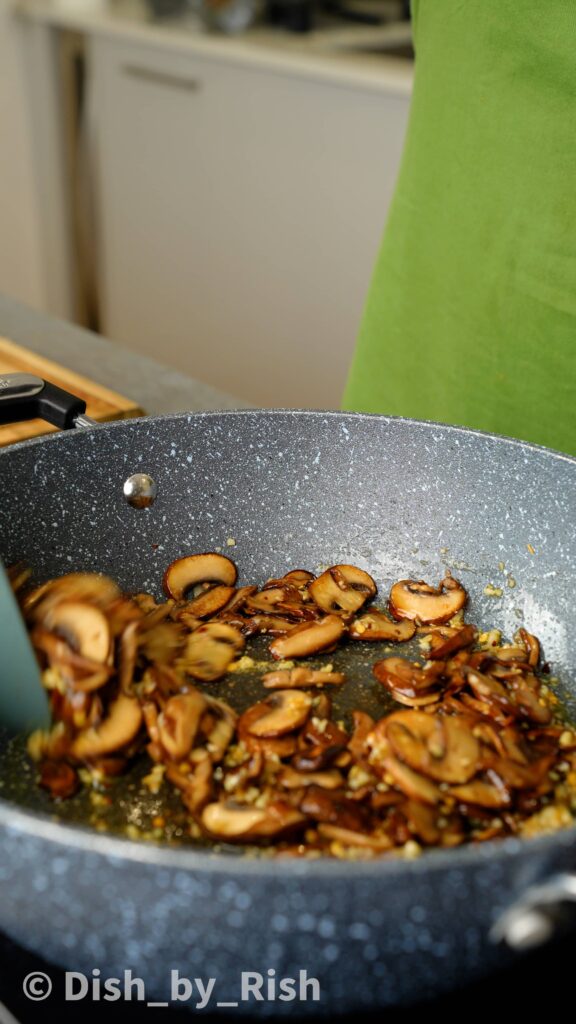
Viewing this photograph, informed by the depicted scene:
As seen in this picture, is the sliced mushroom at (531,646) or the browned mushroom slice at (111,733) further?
the sliced mushroom at (531,646)

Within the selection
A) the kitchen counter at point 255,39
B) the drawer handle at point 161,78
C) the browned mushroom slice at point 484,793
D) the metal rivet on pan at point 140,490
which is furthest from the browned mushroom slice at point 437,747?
the drawer handle at point 161,78

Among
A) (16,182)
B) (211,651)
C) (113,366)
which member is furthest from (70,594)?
(16,182)

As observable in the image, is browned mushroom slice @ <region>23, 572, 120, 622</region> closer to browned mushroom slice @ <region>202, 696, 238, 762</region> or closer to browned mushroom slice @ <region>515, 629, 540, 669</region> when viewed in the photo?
browned mushroom slice @ <region>202, 696, 238, 762</region>

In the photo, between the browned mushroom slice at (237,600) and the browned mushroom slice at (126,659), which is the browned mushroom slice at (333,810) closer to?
the browned mushroom slice at (126,659)

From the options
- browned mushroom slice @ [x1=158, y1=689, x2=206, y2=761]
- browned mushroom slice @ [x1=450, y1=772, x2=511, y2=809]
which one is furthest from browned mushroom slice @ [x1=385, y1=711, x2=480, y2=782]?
browned mushroom slice @ [x1=158, y1=689, x2=206, y2=761]

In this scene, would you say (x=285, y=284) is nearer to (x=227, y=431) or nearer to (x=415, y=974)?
(x=227, y=431)

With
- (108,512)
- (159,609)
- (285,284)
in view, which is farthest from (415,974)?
(285,284)

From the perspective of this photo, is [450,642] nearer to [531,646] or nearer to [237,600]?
[531,646]
